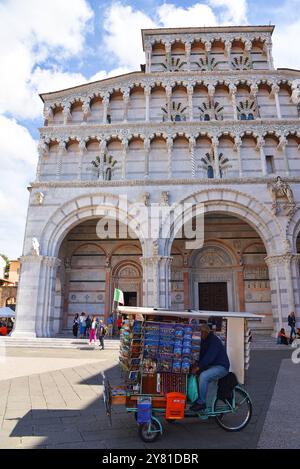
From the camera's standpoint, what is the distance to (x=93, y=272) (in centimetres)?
1941

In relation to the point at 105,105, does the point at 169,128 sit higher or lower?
lower

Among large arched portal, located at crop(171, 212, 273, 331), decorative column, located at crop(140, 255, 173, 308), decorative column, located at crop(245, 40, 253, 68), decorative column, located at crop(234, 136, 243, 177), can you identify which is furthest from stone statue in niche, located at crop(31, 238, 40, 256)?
decorative column, located at crop(245, 40, 253, 68)

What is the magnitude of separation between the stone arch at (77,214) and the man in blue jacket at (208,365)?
11.7m

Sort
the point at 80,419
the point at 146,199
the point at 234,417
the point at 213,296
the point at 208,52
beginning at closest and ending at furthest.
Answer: the point at 80,419, the point at 234,417, the point at 146,199, the point at 213,296, the point at 208,52

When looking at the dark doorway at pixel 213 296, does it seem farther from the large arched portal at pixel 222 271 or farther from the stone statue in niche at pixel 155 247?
the stone statue in niche at pixel 155 247

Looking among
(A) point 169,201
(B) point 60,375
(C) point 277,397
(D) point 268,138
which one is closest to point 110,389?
(C) point 277,397

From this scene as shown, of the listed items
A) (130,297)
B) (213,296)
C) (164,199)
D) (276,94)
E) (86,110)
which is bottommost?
(130,297)

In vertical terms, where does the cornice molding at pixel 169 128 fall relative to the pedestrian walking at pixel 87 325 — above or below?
above

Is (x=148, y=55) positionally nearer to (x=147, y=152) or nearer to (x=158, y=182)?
(x=147, y=152)

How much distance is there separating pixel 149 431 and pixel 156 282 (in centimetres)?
1110

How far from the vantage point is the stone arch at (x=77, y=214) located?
16.0 metres

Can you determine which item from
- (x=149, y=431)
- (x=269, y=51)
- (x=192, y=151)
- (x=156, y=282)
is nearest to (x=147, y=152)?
(x=192, y=151)

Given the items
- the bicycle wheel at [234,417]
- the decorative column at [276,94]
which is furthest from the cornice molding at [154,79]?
the bicycle wheel at [234,417]

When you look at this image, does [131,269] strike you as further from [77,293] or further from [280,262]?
[280,262]
